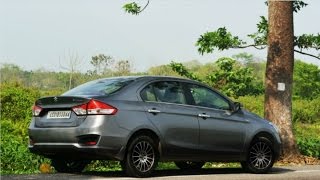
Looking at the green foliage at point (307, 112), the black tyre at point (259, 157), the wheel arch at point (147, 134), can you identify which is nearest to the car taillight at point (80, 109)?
the wheel arch at point (147, 134)

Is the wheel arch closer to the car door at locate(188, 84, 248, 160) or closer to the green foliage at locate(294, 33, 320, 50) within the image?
the car door at locate(188, 84, 248, 160)

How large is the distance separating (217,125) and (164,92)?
1.15 metres

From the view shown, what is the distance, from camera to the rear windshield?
9516mm

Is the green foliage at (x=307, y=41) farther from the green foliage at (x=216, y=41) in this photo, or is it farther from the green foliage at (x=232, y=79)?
the green foliage at (x=232, y=79)

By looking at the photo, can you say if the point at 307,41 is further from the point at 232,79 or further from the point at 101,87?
the point at 232,79

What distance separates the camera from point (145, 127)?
945 cm

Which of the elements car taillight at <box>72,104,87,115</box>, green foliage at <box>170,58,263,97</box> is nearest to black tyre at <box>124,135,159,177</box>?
car taillight at <box>72,104,87,115</box>

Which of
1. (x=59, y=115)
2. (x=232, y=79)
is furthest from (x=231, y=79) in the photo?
(x=59, y=115)

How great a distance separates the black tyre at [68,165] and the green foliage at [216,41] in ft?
21.2

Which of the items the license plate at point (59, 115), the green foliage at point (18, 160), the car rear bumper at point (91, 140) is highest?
the license plate at point (59, 115)

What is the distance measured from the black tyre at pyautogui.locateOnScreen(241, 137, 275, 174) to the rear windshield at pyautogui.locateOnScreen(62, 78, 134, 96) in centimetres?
264

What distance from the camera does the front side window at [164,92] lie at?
9.88m

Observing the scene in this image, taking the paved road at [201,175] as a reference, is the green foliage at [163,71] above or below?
above

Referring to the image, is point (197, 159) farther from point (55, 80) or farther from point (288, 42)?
point (55, 80)
